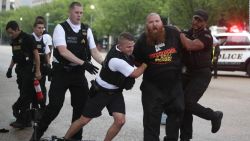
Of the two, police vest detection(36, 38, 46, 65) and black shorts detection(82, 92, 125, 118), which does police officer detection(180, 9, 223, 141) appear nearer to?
black shorts detection(82, 92, 125, 118)

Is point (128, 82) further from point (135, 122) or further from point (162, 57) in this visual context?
point (135, 122)

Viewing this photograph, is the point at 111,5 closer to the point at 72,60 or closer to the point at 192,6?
the point at 192,6

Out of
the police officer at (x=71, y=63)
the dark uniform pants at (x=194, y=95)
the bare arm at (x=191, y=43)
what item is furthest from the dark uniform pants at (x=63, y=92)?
the bare arm at (x=191, y=43)

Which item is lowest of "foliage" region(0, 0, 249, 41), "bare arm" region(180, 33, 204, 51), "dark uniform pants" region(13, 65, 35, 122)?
"foliage" region(0, 0, 249, 41)

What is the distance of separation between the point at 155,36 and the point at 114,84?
785 mm

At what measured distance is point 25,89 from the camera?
9398 mm

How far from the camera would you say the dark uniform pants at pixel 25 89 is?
30.6 ft

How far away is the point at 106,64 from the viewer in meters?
6.96

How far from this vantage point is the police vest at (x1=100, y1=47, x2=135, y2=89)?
6.85 metres

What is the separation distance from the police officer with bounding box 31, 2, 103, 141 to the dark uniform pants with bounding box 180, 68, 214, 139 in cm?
117

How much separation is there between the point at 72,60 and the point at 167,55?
120 cm

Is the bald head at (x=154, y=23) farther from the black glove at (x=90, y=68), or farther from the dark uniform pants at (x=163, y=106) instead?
the black glove at (x=90, y=68)

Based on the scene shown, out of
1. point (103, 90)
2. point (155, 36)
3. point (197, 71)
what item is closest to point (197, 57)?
point (197, 71)

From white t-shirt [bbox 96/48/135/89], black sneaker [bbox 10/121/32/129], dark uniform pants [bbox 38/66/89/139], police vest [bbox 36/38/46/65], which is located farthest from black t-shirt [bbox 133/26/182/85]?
police vest [bbox 36/38/46/65]
